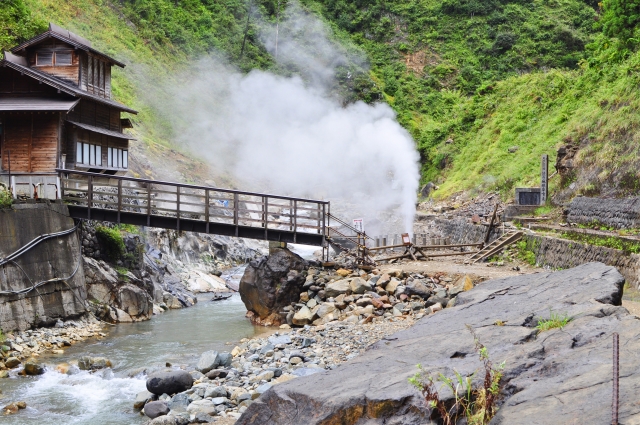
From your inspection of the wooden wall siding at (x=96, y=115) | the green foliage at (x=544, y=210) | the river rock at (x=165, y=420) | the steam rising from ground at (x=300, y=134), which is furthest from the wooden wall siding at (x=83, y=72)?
the green foliage at (x=544, y=210)

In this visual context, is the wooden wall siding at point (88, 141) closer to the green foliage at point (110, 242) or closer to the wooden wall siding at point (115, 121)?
the wooden wall siding at point (115, 121)

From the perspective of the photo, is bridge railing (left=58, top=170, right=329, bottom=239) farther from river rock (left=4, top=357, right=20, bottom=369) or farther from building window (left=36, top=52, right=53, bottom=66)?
river rock (left=4, top=357, right=20, bottom=369)

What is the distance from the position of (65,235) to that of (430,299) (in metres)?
11.5

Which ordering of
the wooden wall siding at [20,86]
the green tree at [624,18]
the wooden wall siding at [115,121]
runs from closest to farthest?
the wooden wall siding at [20,86], the wooden wall siding at [115,121], the green tree at [624,18]

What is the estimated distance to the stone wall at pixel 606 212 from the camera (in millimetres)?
17434

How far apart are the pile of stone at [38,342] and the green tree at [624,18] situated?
28.4m

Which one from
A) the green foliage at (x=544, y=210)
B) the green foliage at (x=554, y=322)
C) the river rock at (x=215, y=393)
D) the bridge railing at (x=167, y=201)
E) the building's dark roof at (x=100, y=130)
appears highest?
the building's dark roof at (x=100, y=130)

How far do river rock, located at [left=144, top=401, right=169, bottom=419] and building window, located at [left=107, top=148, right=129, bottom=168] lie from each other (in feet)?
50.3

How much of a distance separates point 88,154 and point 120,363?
1028cm

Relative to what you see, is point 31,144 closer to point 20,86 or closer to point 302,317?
point 20,86

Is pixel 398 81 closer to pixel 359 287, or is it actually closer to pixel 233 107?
pixel 233 107

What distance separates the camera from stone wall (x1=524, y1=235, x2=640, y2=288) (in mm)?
14031

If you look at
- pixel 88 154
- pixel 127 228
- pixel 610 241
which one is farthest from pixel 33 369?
pixel 610 241

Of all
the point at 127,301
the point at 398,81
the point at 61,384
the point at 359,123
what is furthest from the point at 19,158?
the point at 398,81
